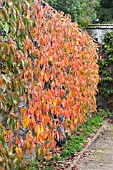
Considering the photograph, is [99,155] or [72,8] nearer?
[99,155]

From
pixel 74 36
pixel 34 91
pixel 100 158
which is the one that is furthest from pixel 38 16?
pixel 100 158

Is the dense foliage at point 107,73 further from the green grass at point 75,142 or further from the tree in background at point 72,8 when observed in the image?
the green grass at point 75,142

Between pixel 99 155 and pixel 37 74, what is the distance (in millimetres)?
2433

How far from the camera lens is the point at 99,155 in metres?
5.95

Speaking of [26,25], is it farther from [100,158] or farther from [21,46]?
[100,158]

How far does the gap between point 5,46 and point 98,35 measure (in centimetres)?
771

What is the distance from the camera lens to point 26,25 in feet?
11.3

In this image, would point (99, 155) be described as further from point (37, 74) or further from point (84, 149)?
point (37, 74)

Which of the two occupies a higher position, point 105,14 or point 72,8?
point 72,8

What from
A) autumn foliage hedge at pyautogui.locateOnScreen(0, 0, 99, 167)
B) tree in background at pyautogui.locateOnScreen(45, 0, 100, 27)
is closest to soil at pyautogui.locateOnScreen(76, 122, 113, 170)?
autumn foliage hedge at pyautogui.locateOnScreen(0, 0, 99, 167)

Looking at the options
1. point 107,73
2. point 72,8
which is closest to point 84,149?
point 107,73

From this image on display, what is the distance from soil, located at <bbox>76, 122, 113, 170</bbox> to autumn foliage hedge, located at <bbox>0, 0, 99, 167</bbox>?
1.98 ft

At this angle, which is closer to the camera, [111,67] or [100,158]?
[100,158]

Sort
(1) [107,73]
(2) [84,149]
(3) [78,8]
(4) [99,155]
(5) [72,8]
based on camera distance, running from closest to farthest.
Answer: (4) [99,155], (2) [84,149], (1) [107,73], (5) [72,8], (3) [78,8]
